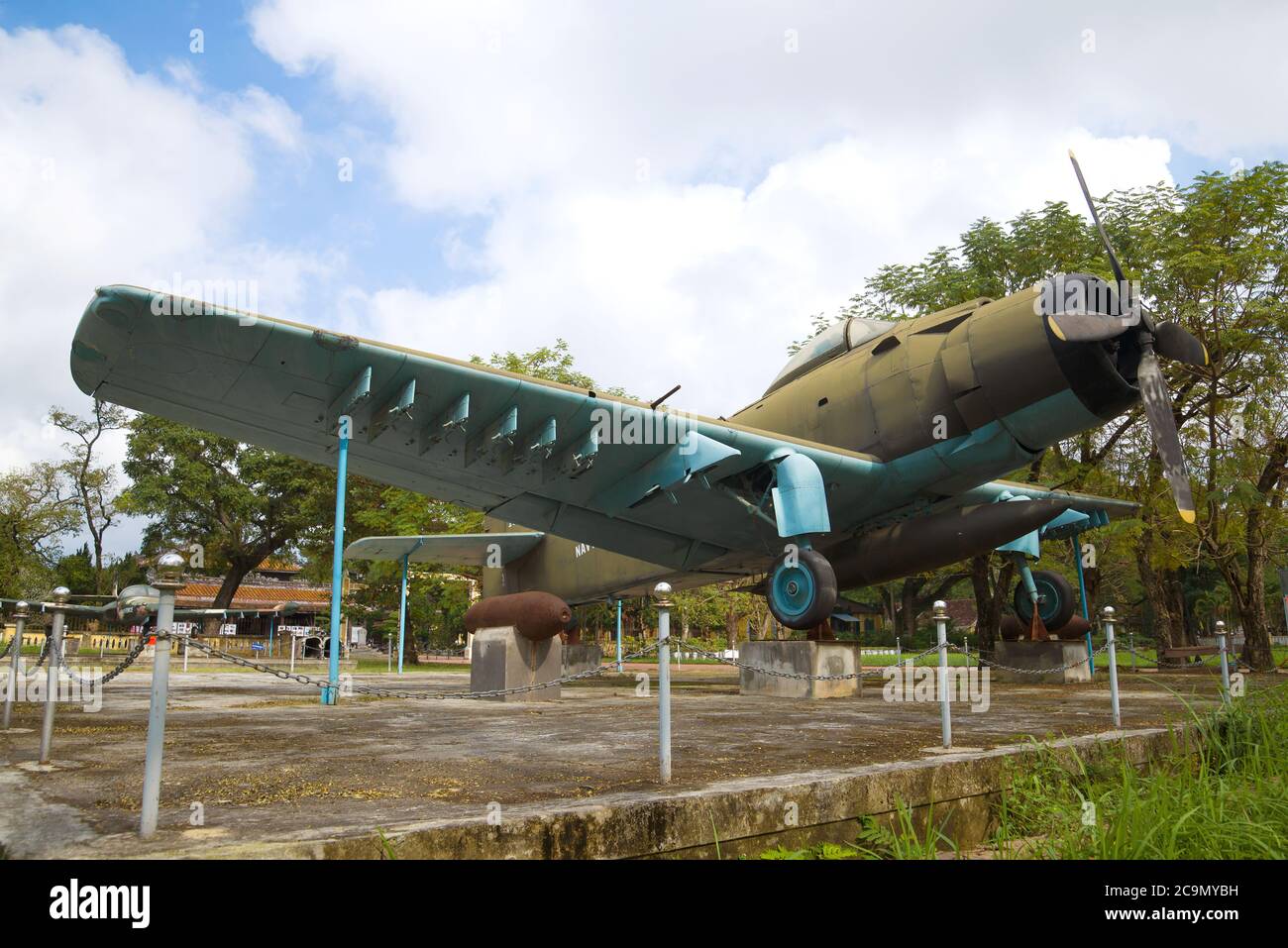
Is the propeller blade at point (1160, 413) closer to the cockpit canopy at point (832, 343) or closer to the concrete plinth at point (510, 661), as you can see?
the cockpit canopy at point (832, 343)

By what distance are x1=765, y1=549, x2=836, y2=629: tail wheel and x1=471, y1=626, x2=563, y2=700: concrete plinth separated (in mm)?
3037

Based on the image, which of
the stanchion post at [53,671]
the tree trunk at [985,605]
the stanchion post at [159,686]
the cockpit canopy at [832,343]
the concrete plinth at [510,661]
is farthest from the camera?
the tree trunk at [985,605]

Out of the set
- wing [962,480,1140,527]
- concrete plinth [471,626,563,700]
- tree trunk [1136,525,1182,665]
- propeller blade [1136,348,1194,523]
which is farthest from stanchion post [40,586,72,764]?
tree trunk [1136,525,1182,665]

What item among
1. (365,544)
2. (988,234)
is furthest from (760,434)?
(988,234)

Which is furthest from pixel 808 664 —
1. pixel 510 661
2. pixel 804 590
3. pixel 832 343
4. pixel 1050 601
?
pixel 1050 601

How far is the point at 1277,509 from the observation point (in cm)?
1841

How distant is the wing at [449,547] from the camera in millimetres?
14047

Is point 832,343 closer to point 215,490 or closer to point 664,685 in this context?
point 664,685

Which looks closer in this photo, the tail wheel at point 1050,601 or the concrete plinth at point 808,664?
the concrete plinth at point 808,664

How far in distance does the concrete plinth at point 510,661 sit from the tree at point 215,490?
1180 inches

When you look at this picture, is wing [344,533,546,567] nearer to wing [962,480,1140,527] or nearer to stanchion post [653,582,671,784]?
wing [962,480,1140,527]

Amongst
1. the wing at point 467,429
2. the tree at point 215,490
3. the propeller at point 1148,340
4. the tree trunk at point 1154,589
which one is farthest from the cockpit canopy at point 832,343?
the tree at point 215,490
